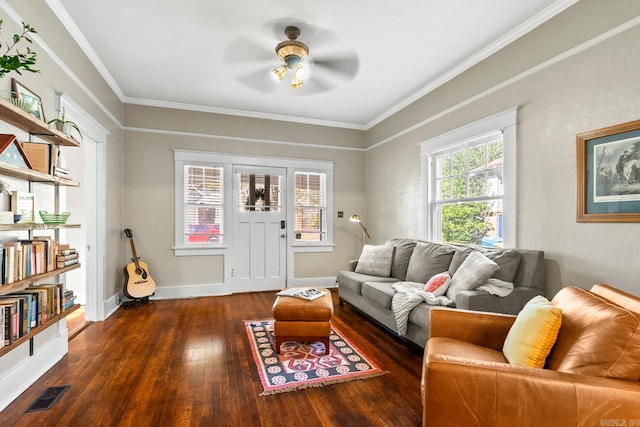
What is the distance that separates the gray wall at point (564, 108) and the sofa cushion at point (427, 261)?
70 cm

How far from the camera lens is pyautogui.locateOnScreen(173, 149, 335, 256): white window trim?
4.57 meters

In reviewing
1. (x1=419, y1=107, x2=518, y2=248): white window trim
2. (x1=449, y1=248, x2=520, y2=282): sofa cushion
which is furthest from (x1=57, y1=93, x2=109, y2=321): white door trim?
(x1=449, y1=248, x2=520, y2=282): sofa cushion

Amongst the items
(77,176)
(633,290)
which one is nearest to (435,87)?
(633,290)

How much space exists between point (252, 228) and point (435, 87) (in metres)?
3.30

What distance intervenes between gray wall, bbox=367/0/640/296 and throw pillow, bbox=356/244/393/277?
1522 millimetres

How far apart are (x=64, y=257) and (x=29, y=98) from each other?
118 centimetres

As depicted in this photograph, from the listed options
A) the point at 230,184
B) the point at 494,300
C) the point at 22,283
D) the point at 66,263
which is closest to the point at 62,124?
the point at 66,263

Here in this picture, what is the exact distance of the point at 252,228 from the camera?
194 inches

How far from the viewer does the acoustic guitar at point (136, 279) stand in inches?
161

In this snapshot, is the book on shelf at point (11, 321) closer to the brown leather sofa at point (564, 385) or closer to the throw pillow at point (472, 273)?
the brown leather sofa at point (564, 385)

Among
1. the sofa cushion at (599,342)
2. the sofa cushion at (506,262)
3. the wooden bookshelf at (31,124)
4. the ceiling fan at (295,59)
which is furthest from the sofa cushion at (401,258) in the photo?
the wooden bookshelf at (31,124)

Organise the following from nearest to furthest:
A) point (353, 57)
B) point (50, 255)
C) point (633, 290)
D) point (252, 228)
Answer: point (633, 290) < point (50, 255) < point (353, 57) < point (252, 228)

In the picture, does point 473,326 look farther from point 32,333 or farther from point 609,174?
point 32,333

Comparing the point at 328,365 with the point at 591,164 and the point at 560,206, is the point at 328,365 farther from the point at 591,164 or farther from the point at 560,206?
the point at 591,164
